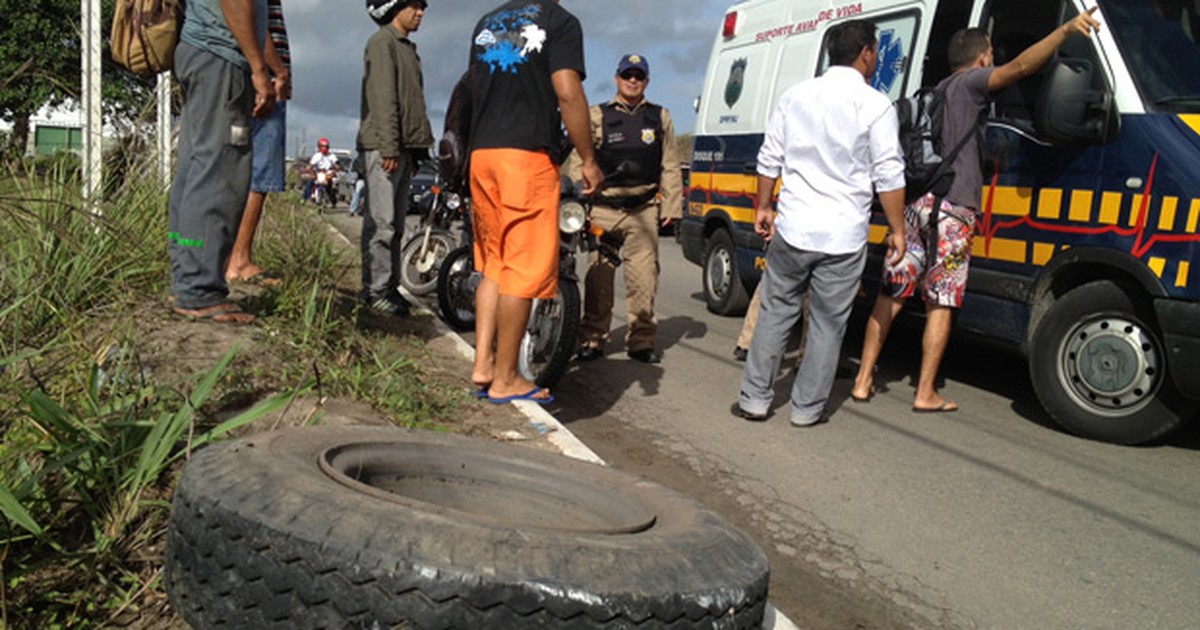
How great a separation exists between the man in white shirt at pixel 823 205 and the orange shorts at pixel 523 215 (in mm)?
1385

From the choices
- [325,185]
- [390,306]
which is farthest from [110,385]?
[325,185]

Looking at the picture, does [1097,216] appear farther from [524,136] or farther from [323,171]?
[323,171]

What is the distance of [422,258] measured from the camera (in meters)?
8.87

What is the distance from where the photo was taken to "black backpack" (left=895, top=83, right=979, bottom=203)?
541cm

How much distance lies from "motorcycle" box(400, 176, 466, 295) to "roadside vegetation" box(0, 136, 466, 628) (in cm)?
265

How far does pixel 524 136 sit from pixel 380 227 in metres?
2.79

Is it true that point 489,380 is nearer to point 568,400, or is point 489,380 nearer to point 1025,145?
point 568,400

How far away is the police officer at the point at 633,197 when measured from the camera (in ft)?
21.7

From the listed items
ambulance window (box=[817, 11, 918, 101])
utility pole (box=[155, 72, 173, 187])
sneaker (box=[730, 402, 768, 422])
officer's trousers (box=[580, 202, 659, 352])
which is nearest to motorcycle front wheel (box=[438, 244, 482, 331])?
officer's trousers (box=[580, 202, 659, 352])

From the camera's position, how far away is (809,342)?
5.34 meters

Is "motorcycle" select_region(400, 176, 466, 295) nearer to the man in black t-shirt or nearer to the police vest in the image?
the police vest

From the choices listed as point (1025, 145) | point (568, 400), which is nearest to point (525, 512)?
point (568, 400)

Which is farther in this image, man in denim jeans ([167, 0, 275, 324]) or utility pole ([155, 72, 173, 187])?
utility pole ([155, 72, 173, 187])

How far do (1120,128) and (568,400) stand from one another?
9.76 ft
